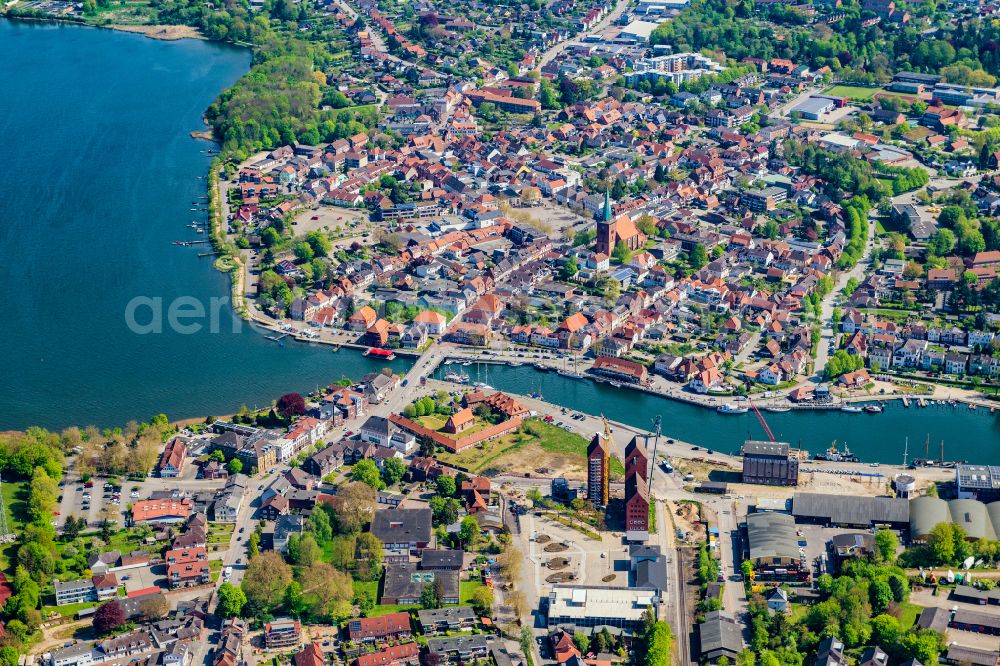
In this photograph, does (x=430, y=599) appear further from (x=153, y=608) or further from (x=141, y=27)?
(x=141, y=27)

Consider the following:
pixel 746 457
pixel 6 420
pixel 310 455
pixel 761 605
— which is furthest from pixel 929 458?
pixel 6 420

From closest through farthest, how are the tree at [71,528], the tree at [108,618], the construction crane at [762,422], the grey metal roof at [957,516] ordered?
the tree at [108,618], the grey metal roof at [957,516], the tree at [71,528], the construction crane at [762,422]

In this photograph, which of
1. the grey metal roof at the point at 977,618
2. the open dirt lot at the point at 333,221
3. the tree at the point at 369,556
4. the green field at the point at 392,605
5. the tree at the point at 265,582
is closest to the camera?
the grey metal roof at the point at 977,618

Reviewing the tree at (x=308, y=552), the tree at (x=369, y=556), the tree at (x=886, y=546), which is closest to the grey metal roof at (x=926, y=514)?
the tree at (x=886, y=546)

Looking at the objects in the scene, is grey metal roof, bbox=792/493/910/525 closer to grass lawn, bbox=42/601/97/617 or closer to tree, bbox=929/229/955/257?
grass lawn, bbox=42/601/97/617

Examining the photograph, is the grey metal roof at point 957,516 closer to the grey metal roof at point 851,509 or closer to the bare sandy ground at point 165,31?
the grey metal roof at point 851,509
